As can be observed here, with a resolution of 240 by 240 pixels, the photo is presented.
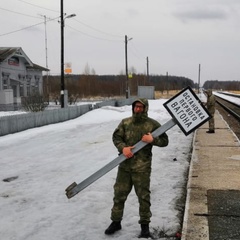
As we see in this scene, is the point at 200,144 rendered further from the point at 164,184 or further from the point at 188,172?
the point at 164,184

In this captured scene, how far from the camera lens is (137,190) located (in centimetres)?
420

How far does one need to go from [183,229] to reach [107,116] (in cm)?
1884

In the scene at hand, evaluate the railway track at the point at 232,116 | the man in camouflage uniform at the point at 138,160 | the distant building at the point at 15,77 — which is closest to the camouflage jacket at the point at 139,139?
the man in camouflage uniform at the point at 138,160

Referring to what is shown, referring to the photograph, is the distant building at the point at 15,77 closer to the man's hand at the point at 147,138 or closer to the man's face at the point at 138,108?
the man's face at the point at 138,108

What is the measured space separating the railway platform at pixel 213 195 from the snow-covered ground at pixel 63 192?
0.24m

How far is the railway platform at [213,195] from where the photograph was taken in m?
4.36

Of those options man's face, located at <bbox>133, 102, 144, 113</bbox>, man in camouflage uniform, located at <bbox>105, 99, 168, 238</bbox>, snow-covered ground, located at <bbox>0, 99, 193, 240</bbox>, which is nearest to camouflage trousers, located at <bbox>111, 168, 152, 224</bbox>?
man in camouflage uniform, located at <bbox>105, 99, 168, 238</bbox>

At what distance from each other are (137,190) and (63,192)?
2.41 meters

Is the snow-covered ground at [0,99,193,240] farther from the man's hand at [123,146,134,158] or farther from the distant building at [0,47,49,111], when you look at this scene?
the distant building at [0,47,49,111]

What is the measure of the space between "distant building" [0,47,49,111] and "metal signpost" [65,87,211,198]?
84.2 feet

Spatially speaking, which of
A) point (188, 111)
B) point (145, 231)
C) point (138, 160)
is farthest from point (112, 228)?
point (188, 111)

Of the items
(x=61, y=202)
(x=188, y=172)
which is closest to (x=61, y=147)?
(x=188, y=172)

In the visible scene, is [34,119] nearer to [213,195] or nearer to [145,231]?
[213,195]

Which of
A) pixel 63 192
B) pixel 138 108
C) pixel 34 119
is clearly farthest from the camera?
pixel 34 119
